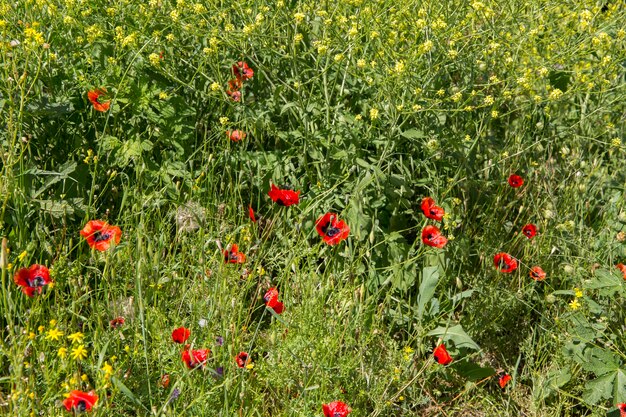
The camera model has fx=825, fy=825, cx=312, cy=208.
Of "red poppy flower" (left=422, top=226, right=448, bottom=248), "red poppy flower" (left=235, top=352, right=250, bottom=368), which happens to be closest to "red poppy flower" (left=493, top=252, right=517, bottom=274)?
"red poppy flower" (left=422, top=226, right=448, bottom=248)

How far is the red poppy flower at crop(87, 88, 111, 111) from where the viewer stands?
291 centimetres

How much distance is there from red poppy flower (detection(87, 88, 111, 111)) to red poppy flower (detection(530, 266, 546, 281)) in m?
1.60

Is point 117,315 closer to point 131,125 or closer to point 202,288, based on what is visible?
point 202,288

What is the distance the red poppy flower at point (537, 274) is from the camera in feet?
9.47

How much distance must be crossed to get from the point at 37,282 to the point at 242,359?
0.59 metres

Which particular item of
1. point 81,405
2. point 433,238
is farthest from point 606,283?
point 81,405

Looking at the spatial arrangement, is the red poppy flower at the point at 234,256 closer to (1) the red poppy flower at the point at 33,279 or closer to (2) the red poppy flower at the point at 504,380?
(1) the red poppy flower at the point at 33,279

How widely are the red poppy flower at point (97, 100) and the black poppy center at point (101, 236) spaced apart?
0.64 m

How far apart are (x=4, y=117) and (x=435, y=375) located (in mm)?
1724

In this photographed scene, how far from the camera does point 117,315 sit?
2416 millimetres

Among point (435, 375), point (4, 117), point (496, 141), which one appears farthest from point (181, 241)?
point (496, 141)

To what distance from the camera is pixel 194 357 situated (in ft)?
7.07

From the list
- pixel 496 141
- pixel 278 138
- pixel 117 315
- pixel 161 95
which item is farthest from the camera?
pixel 496 141

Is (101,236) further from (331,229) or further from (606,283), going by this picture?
(606,283)
